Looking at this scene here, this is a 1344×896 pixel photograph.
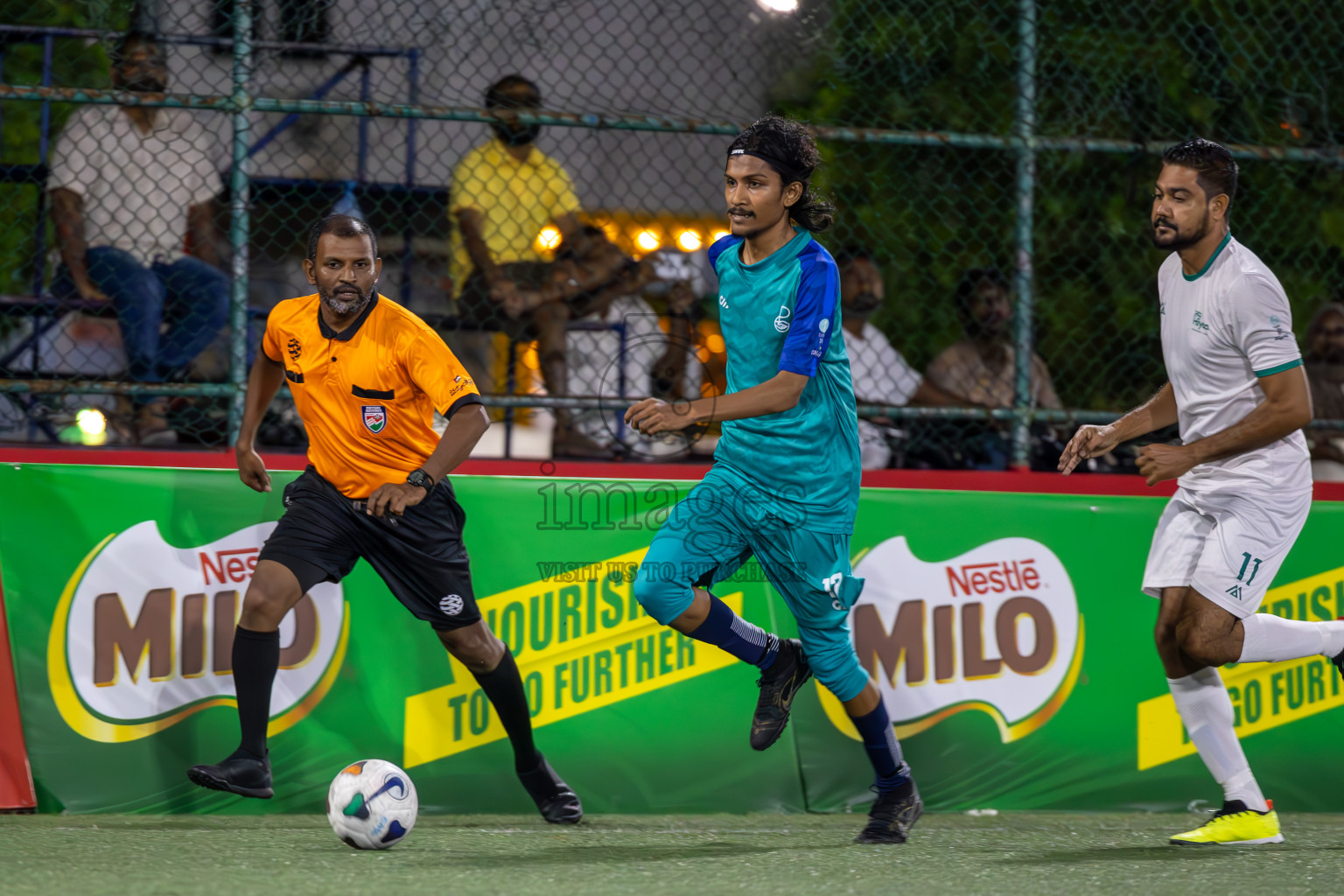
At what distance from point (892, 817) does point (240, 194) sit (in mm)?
3234

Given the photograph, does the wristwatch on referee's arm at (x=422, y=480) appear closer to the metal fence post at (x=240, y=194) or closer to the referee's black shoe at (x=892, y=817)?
the metal fence post at (x=240, y=194)

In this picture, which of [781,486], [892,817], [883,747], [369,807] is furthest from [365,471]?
[892,817]

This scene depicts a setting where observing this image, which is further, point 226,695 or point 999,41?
point 999,41

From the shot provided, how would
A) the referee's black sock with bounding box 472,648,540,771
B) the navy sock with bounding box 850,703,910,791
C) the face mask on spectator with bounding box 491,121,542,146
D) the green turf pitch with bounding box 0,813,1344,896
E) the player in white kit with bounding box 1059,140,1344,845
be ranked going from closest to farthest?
the green turf pitch with bounding box 0,813,1344,896 → the player in white kit with bounding box 1059,140,1344,845 → the navy sock with bounding box 850,703,910,791 → the referee's black sock with bounding box 472,648,540,771 → the face mask on spectator with bounding box 491,121,542,146

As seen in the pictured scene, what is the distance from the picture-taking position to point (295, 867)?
383 cm

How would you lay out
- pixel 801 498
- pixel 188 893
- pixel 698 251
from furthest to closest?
1. pixel 698 251
2. pixel 801 498
3. pixel 188 893

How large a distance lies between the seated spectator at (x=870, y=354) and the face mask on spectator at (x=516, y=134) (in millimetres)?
1494

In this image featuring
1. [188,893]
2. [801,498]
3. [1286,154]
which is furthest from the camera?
[1286,154]

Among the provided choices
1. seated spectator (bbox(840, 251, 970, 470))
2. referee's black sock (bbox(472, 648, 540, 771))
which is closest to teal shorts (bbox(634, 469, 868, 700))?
referee's black sock (bbox(472, 648, 540, 771))

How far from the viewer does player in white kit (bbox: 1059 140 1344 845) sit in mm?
4219

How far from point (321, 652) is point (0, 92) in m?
2.28

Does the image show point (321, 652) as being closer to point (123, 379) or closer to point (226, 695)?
point (226, 695)

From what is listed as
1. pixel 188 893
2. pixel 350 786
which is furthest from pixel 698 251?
pixel 188 893

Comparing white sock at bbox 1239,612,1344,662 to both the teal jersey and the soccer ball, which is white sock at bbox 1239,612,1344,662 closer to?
the teal jersey
